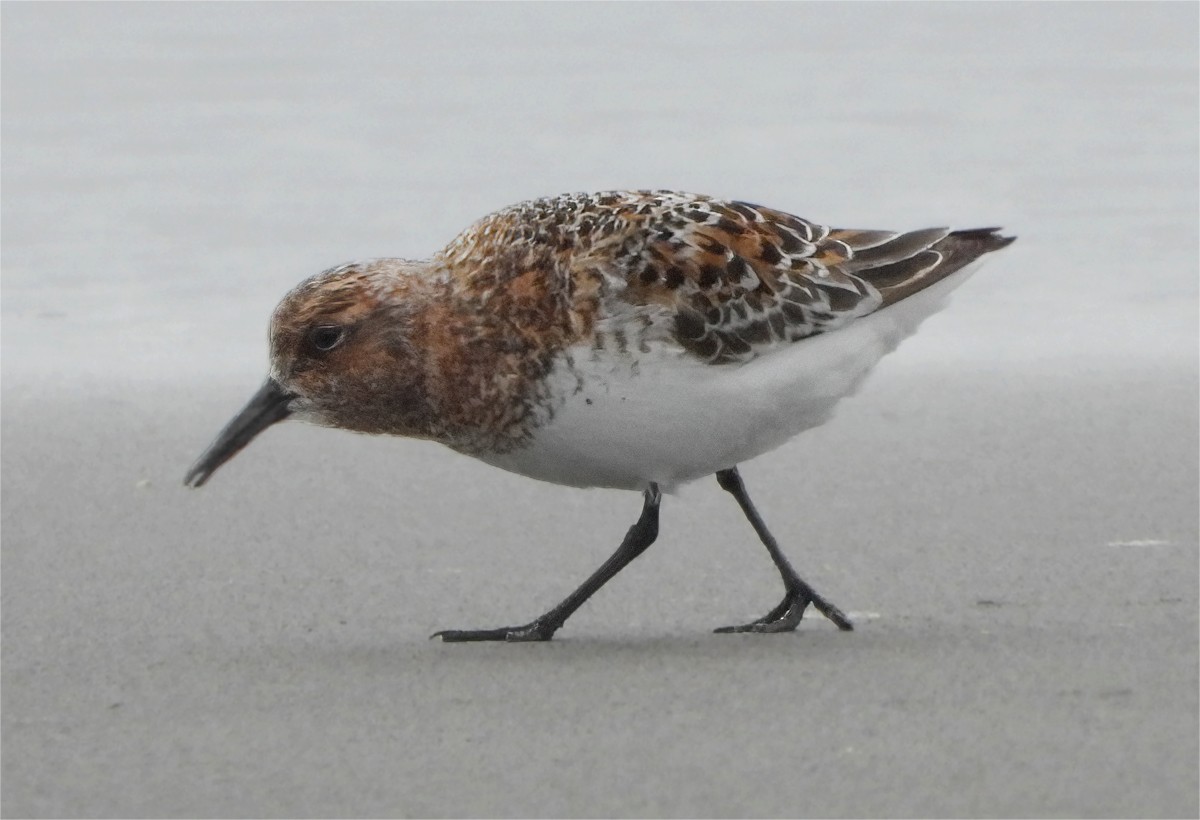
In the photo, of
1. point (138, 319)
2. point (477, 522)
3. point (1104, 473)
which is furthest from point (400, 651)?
point (138, 319)

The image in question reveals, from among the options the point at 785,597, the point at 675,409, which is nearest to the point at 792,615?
the point at 785,597

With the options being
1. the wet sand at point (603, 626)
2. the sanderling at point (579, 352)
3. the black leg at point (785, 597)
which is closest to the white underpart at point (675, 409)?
the sanderling at point (579, 352)

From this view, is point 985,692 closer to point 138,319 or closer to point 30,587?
point 30,587

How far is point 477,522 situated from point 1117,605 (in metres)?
1.85

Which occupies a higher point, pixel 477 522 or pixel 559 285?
pixel 559 285

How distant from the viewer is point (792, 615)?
4785 mm

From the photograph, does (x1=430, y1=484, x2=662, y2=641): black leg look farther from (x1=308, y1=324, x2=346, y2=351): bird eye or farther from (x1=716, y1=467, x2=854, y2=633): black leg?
(x1=308, y1=324, x2=346, y2=351): bird eye

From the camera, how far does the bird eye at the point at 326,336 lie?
175 inches

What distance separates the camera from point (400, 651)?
4480mm

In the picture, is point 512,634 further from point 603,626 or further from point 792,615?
point 792,615

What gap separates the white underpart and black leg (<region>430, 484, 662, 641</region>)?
3.7 inches

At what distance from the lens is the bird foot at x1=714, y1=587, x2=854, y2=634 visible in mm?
4699

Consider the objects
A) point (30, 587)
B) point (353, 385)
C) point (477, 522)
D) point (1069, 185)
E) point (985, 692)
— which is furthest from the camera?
point (1069, 185)

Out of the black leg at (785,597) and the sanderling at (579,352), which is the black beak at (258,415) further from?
the black leg at (785,597)
